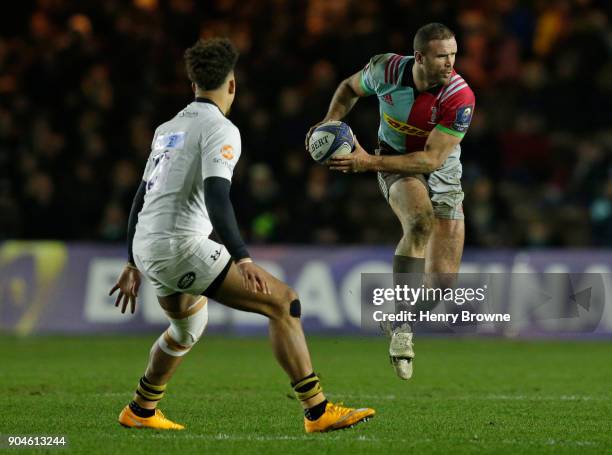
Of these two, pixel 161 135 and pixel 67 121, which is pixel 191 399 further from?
pixel 67 121

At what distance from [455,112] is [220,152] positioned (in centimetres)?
223

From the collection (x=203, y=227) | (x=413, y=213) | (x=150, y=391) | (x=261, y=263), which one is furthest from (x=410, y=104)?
(x=261, y=263)

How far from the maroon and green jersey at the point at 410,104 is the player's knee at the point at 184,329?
84.6 inches

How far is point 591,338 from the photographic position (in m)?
15.1

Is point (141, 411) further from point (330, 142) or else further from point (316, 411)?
point (330, 142)

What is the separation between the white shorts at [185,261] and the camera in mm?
6727

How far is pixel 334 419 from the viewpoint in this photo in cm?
704

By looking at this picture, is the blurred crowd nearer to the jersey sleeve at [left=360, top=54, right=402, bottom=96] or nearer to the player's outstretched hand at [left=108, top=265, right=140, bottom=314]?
the jersey sleeve at [left=360, top=54, right=402, bottom=96]

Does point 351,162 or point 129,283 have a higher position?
point 351,162

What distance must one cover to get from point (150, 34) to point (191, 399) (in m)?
9.08

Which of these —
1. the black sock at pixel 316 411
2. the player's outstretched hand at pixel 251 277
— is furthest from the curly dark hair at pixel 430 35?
the black sock at pixel 316 411

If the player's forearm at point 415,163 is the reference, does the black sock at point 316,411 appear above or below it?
below

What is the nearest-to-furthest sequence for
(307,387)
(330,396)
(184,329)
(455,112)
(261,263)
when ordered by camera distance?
(307,387)
(184,329)
(455,112)
(330,396)
(261,263)

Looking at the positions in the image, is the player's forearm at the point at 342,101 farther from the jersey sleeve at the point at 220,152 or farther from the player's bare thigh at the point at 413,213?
the jersey sleeve at the point at 220,152
